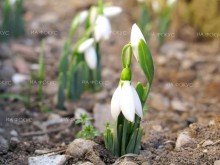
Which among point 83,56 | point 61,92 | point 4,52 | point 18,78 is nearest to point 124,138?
point 61,92

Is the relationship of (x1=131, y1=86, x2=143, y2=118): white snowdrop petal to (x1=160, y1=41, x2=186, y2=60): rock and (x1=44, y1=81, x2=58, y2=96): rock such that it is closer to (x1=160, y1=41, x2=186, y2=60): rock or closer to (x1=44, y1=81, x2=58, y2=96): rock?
(x1=44, y1=81, x2=58, y2=96): rock

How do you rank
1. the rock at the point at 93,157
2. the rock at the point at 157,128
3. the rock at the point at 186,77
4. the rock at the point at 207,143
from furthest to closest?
the rock at the point at 186,77 → the rock at the point at 157,128 → the rock at the point at 207,143 → the rock at the point at 93,157

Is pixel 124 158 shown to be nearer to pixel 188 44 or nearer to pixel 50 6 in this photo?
pixel 188 44

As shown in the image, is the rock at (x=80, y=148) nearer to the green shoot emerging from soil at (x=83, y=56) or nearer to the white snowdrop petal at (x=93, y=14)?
the green shoot emerging from soil at (x=83, y=56)

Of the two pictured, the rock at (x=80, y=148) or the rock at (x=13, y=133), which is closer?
the rock at (x=80, y=148)

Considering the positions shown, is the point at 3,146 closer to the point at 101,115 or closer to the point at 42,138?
the point at 42,138

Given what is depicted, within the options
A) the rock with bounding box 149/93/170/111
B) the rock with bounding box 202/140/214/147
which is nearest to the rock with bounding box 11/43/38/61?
the rock with bounding box 149/93/170/111

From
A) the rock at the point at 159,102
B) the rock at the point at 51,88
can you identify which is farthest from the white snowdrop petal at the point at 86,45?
the rock at the point at 159,102
